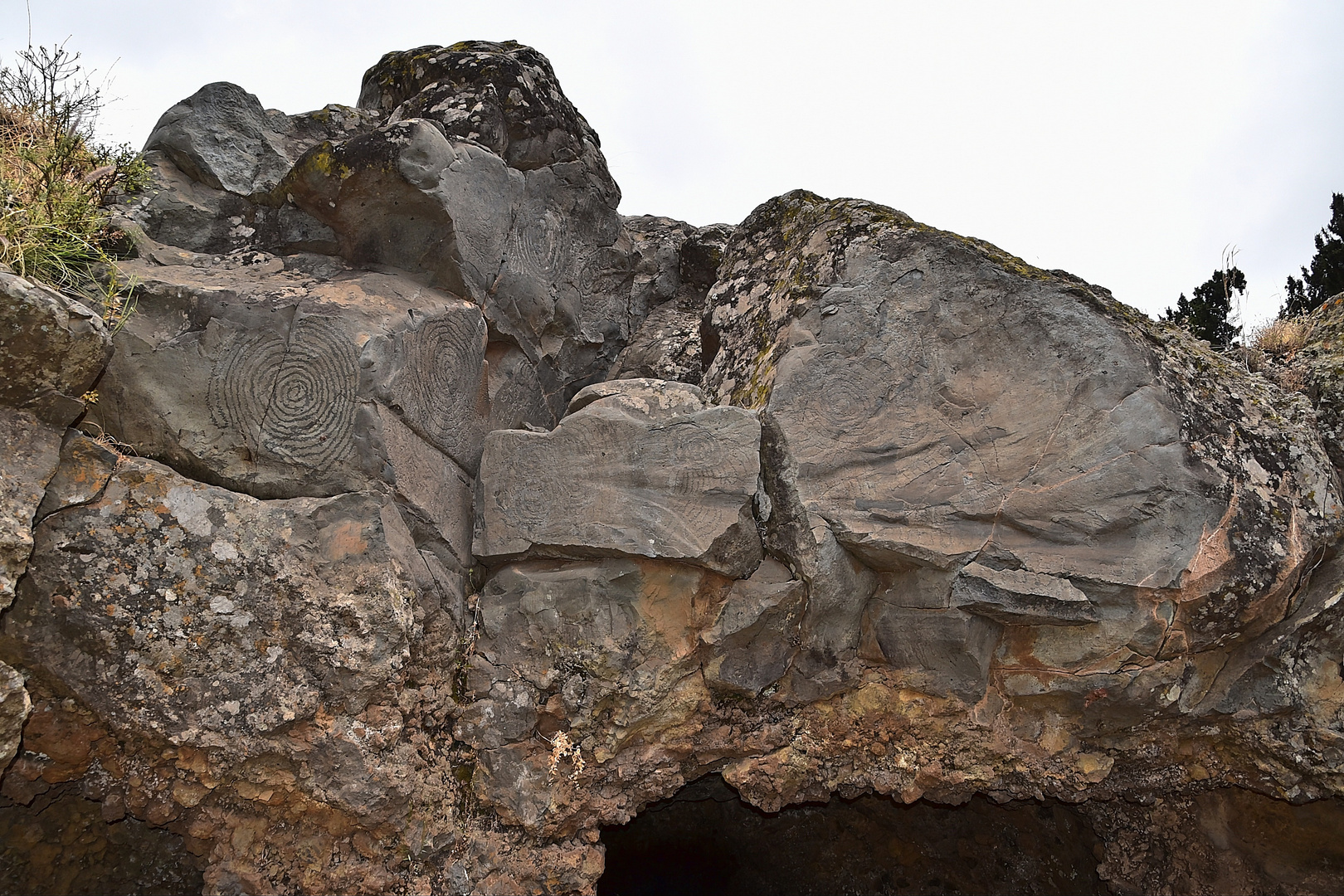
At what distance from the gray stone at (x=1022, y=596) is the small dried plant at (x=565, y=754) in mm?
1866

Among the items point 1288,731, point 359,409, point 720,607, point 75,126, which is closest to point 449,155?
point 359,409

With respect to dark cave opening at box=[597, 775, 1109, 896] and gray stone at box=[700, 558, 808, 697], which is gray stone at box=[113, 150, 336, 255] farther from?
dark cave opening at box=[597, 775, 1109, 896]

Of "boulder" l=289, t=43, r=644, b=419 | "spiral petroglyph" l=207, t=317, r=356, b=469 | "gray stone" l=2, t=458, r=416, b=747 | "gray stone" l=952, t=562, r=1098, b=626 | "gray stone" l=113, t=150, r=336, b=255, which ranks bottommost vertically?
"gray stone" l=2, t=458, r=416, b=747

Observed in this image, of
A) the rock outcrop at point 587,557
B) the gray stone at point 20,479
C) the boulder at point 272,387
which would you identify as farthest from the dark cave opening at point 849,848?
the gray stone at point 20,479

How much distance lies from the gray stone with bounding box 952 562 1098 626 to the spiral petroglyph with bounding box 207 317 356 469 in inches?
111

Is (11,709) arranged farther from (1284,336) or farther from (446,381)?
(1284,336)

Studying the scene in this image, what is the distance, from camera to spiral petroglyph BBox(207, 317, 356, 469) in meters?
3.68

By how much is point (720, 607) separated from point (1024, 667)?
149 centimetres

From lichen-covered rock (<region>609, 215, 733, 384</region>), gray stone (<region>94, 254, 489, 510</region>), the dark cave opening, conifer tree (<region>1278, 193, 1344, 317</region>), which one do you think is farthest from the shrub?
conifer tree (<region>1278, 193, 1344, 317</region>)

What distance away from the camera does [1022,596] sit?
12.5ft

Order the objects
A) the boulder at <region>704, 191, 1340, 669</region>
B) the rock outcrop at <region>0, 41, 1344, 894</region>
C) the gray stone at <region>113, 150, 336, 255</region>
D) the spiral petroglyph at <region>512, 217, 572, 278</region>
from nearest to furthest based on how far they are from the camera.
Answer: the rock outcrop at <region>0, 41, 1344, 894</region>, the boulder at <region>704, 191, 1340, 669</region>, the gray stone at <region>113, 150, 336, 255</region>, the spiral petroglyph at <region>512, 217, 572, 278</region>

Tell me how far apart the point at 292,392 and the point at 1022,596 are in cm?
335

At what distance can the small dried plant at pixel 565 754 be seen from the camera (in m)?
3.88

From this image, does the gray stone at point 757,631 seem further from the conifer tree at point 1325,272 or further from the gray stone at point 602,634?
the conifer tree at point 1325,272
